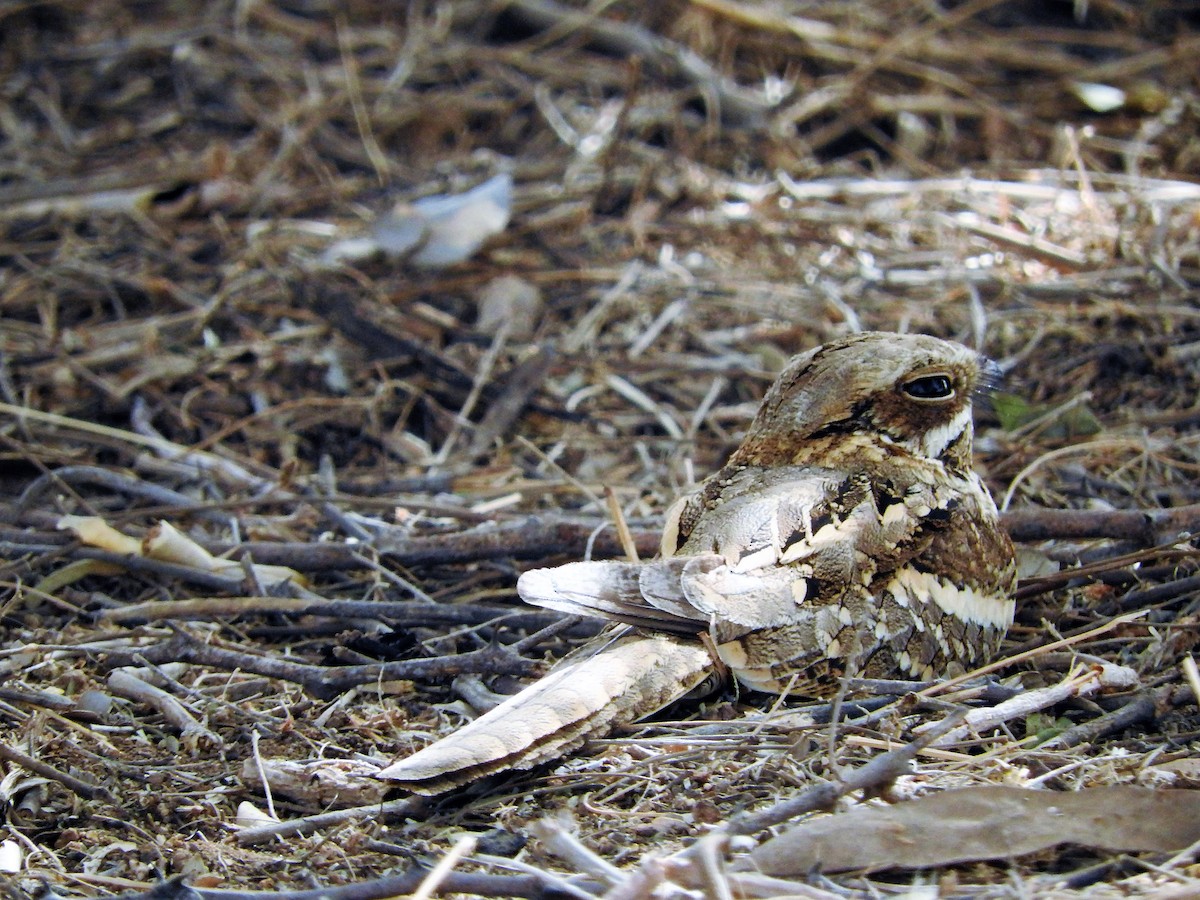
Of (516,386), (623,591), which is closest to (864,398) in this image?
(623,591)

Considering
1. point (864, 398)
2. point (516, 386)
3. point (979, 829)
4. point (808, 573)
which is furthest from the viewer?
point (516, 386)

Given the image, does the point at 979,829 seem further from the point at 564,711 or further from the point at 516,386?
the point at 516,386

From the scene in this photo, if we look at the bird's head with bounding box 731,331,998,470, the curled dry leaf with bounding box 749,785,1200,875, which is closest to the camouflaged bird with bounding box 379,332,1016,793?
the bird's head with bounding box 731,331,998,470

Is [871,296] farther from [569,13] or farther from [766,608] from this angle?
[569,13]

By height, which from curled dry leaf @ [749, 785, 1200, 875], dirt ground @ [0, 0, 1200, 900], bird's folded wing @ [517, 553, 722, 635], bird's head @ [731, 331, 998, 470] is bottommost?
dirt ground @ [0, 0, 1200, 900]

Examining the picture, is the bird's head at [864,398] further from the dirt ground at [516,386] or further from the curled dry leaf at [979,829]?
the curled dry leaf at [979,829]

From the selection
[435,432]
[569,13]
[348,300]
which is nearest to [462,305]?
[348,300]

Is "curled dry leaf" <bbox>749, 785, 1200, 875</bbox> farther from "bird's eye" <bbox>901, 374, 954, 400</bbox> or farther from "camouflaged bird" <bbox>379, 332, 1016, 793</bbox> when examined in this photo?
"bird's eye" <bbox>901, 374, 954, 400</bbox>

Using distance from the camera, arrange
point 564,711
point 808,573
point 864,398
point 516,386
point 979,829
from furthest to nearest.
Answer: point 516,386, point 864,398, point 808,573, point 564,711, point 979,829
